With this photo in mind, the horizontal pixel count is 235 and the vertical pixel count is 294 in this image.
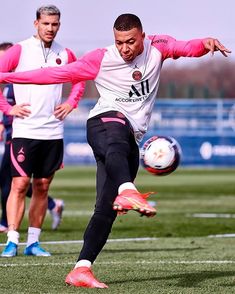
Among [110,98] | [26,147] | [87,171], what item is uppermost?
[110,98]

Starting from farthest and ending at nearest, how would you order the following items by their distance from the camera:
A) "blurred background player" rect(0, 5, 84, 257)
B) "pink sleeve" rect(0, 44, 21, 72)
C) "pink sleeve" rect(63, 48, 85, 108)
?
1. "pink sleeve" rect(63, 48, 85, 108)
2. "blurred background player" rect(0, 5, 84, 257)
3. "pink sleeve" rect(0, 44, 21, 72)

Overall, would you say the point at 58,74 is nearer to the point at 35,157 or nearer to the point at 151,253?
the point at 35,157

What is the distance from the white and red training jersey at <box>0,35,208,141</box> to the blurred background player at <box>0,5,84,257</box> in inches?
83.1

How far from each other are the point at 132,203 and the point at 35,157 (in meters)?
3.34

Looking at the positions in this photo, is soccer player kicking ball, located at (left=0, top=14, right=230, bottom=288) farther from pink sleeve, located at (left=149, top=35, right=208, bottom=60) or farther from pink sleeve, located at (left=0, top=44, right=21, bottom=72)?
pink sleeve, located at (left=0, top=44, right=21, bottom=72)

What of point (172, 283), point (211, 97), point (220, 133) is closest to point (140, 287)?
point (172, 283)

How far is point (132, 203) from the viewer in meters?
6.91

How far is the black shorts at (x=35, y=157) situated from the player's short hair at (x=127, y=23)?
9.00 ft

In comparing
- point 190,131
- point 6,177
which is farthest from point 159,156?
point 190,131

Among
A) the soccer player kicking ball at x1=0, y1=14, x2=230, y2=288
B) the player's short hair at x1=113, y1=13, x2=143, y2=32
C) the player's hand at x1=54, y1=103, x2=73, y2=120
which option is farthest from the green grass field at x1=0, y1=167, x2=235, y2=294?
the player's short hair at x1=113, y1=13, x2=143, y2=32

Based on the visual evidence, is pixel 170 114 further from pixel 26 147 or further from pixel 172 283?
pixel 172 283

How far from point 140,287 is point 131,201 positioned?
853 mm

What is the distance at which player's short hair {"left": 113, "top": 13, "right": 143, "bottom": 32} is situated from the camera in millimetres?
7516

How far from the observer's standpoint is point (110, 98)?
7.79 m
